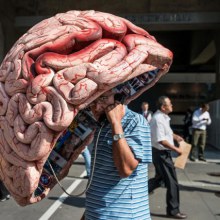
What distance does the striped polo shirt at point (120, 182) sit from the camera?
2119mm

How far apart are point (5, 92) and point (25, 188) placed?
1.39 ft

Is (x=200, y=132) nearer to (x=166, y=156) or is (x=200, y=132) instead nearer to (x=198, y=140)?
(x=198, y=140)

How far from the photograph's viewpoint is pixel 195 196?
6859 mm

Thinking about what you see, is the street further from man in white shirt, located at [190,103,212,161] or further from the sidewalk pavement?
man in white shirt, located at [190,103,212,161]

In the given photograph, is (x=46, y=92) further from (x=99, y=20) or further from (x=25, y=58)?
(x=99, y=20)

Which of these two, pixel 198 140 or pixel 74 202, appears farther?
pixel 198 140

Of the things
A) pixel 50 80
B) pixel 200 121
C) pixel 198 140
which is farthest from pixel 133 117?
pixel 198 140

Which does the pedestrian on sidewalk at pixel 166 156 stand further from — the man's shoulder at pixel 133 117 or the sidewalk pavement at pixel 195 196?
the man's shoulder at pixel 133 117

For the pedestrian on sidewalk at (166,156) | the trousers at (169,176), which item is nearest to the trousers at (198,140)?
the pedestrian on sidewalk at (166,156)

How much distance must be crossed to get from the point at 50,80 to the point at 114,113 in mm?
452

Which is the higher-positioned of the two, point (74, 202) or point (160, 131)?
point (160, 131)

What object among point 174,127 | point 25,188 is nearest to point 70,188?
point 25,188

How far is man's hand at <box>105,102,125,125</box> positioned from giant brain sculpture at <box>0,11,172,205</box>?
0.27 m

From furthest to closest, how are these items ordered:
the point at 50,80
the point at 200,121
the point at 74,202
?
the point at 200,121 < the point at 74,202 < the point at 50,80
